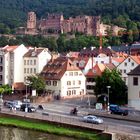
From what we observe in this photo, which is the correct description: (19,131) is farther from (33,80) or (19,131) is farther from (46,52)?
(46,52)

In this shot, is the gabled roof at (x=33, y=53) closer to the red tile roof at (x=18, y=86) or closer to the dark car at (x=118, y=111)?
the red tile roof at (x=18, y=86)

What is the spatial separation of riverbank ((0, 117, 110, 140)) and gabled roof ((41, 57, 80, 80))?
2387 cm

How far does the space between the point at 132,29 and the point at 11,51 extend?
115837mm

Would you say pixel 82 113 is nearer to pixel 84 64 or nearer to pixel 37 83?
pixel 37 83

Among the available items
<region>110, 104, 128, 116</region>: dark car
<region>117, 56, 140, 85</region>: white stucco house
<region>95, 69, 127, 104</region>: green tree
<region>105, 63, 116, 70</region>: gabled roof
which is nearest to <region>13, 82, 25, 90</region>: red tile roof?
<region>105, 63, 116, 70</region>: gabled roof

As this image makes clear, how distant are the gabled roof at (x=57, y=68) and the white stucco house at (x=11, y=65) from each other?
4.92m

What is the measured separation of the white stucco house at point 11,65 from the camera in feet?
289

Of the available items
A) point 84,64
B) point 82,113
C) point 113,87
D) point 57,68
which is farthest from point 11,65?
point 82,113

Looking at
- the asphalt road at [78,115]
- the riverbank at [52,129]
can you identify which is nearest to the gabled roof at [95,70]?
the asphalt road at [78,115]

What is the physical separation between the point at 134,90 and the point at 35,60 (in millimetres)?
26612

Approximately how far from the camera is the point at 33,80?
3157 inches

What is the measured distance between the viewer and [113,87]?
225 feet

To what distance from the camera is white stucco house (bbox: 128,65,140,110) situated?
6544 cm

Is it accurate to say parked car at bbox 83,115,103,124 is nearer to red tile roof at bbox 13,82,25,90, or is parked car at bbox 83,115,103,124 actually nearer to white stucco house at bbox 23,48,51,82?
red tile roof at bbox 13,82,25,90
